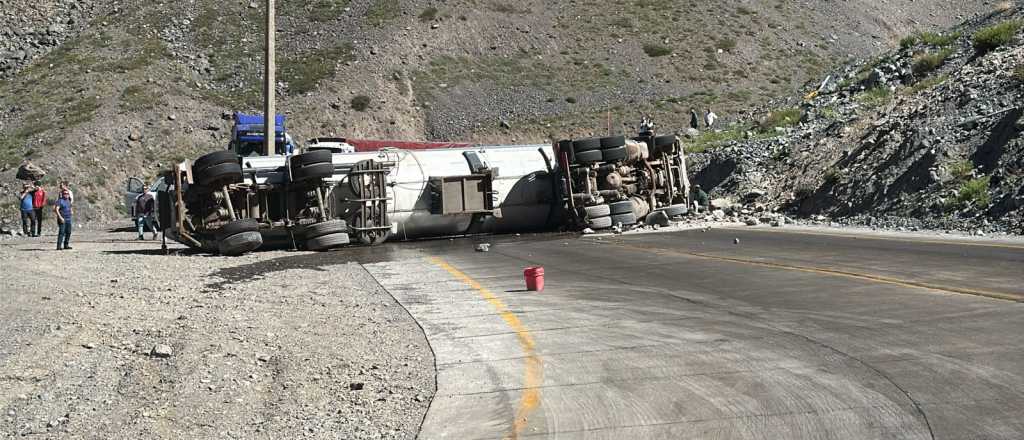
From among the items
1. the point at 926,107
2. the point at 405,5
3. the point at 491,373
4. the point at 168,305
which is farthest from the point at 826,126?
the point at 405,5

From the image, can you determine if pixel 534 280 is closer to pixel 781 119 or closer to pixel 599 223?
pixel 599 223

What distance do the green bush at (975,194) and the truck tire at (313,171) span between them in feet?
45.7

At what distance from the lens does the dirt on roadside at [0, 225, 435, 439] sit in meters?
7.11

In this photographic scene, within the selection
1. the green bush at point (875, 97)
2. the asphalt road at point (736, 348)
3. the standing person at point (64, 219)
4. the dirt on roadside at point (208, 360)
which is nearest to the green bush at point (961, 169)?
the asphalt road at point (736, 348)

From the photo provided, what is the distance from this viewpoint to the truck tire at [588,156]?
24.8 metres

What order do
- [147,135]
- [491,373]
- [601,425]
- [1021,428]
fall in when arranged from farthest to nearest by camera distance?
[147,135]
[491,373]
[601,425]
[1021,428]

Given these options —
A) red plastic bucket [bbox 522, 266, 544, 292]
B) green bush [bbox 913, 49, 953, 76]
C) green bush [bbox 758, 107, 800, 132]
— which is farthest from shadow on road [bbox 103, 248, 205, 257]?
green bush [bbox 913, 49, 953, 76]

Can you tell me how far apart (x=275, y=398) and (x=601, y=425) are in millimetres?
2594

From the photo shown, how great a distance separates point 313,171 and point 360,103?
140 feet

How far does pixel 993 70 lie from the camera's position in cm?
2945

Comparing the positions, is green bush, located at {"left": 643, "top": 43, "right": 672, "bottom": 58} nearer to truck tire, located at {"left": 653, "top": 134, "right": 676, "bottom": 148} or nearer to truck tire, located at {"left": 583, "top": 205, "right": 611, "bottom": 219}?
truck tire, located at {"left": 653, "top": 134, "right": 676, "bottom": 148}

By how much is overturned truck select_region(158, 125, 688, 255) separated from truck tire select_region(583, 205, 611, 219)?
0.09ft

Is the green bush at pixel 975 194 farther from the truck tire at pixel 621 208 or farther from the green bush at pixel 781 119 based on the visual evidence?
the green bush at pixel 781 119

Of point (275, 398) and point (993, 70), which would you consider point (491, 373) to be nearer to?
point (275, 398)
